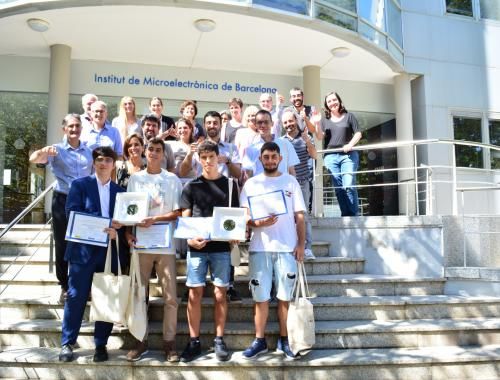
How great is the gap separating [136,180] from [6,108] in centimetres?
752

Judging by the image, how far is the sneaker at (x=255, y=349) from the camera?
4.02m

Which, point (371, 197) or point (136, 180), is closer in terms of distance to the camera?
point (136, 180)

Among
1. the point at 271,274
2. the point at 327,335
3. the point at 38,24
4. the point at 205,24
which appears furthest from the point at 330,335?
the point at 38,24

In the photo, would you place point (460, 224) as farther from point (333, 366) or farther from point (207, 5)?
point (207, 5)

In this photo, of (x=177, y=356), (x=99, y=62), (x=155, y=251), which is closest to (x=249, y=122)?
(x=155, y=251)

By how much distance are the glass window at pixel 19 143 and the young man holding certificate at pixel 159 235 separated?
6.68m

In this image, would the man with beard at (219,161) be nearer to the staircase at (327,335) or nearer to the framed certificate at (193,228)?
the staircase at (327,335)

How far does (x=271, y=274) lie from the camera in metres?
4.09

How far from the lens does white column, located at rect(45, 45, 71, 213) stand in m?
9.33

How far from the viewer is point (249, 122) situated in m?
5.21

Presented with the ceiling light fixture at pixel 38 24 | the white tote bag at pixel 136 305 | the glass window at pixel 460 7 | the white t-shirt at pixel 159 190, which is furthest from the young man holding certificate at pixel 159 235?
the glass window at pixel 460 7

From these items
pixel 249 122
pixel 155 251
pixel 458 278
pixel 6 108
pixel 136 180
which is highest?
pixel 6 108

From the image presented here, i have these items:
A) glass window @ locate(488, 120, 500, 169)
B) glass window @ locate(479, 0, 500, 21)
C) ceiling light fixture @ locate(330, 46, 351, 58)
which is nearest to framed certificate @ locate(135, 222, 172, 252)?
ceiling light fixture @ locate(330, 46, 351, 58)

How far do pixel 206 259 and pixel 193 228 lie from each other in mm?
348
